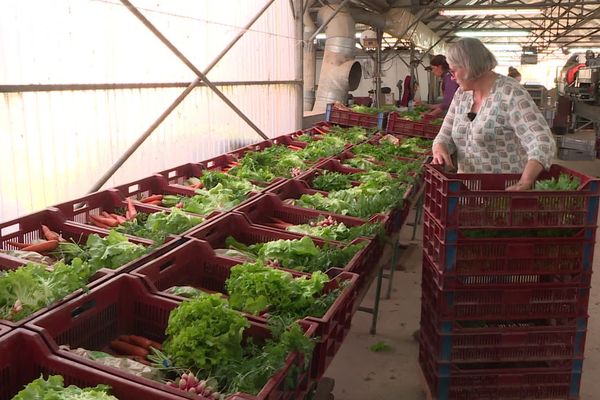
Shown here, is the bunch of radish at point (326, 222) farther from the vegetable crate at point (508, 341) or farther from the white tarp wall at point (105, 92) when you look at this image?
the white tarp wall at point (105, 92)

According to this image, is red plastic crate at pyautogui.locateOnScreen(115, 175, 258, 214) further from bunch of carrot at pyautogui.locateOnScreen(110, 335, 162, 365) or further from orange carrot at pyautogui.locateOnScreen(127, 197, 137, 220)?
bunch of carrot at pyautogui.locateOnScreen(110, 335, 162, 365)

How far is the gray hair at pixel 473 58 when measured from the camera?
10.4 ft

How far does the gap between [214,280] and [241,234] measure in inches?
24.1

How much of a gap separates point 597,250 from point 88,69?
18.6 feet

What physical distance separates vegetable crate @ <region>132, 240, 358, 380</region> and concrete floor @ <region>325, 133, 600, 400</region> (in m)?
0.98

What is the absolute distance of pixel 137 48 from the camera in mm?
5156

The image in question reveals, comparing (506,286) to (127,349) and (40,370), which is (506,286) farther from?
(40,370)

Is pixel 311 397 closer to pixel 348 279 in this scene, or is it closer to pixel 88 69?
pixel 348 279

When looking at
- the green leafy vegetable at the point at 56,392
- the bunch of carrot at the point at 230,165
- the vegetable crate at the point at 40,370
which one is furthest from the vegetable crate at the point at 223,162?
the green leafy vegetable at the point at 56,392

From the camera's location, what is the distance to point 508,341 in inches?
119

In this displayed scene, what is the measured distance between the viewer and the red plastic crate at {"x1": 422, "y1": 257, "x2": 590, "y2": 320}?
2.91m

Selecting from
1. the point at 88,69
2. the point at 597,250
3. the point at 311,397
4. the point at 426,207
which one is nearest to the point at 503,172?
the point at 426,207

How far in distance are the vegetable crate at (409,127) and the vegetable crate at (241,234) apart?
4833 mm

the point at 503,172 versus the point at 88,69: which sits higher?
the point at 88,69
